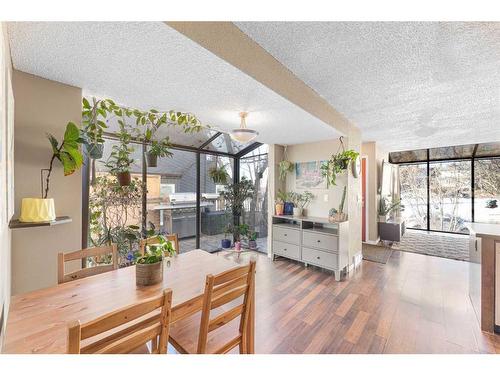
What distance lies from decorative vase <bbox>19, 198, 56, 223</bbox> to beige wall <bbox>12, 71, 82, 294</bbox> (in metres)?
0.36

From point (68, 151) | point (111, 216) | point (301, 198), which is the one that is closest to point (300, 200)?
point (301, 198)

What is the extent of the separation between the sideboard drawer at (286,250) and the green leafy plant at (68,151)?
3.06 metres

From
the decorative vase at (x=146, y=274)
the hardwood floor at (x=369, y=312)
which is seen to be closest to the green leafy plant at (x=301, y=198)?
the hardwood floor at (x=369, y=312)

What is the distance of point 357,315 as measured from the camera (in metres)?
2.24

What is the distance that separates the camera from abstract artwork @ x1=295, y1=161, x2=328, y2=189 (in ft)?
12.4

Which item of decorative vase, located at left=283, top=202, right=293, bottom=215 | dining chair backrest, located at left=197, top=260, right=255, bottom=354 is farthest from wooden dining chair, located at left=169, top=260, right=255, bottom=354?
decorative vase, located at left=283, top=202, right=293, bottom=215

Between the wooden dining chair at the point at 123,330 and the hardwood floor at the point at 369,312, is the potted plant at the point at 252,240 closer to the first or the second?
the hardwood floor at the point at 369,312

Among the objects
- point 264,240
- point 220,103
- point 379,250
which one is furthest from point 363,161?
point 220,103

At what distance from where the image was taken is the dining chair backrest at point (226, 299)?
1144 mm

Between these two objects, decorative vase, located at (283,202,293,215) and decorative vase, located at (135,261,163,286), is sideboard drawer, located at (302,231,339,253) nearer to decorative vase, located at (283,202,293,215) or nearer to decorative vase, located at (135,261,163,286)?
decorative vase, located at (283,202,293,215)

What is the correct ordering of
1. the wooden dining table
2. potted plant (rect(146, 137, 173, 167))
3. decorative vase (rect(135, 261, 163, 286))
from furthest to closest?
potted plant (rect(146, 137, 173, 167)) < decorative vase (rect(135, 261, 163, 286)) < the wooden dining table

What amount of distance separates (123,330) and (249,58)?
1.79 meters
